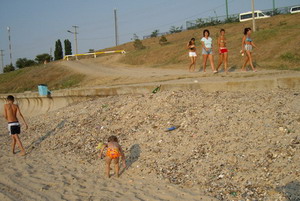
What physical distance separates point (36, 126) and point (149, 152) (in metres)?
6.06

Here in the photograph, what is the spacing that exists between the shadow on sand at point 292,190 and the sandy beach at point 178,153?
13 mm

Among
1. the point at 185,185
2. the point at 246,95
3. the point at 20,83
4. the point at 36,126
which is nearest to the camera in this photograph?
the point at 185,185

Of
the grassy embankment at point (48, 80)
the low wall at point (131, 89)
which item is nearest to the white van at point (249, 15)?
the grassy embankment at point (48, 80)

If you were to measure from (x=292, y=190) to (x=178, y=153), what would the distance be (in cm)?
234

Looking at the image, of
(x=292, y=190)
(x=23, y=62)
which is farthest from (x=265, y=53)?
(x=23, y=62)

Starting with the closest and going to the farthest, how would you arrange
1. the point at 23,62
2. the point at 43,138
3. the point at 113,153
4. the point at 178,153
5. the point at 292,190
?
the point at 292,190 < the point at 113,153 < the point at 178,153 < the point at 43,138 < the point at 23,62

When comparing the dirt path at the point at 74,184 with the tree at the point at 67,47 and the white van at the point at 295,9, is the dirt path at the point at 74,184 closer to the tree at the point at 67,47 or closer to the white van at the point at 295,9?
the white van at the point at 295,9

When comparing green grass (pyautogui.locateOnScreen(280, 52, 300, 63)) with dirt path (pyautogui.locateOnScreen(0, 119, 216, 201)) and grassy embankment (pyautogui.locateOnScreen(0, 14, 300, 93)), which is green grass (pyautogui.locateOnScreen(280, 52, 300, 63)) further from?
dirt path (pyautogui.locateOnScreen(0, 119, 216, 201))

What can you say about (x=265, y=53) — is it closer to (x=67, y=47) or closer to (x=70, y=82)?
(x=70, y=82)

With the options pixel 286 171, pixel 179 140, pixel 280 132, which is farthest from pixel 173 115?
pixel 286 171

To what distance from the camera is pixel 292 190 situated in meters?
4.45

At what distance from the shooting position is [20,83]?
26.7 m

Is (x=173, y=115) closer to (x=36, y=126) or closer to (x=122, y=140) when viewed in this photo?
(x=122, y=140)

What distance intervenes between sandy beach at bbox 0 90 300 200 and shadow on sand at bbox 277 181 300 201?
13 millimetres
